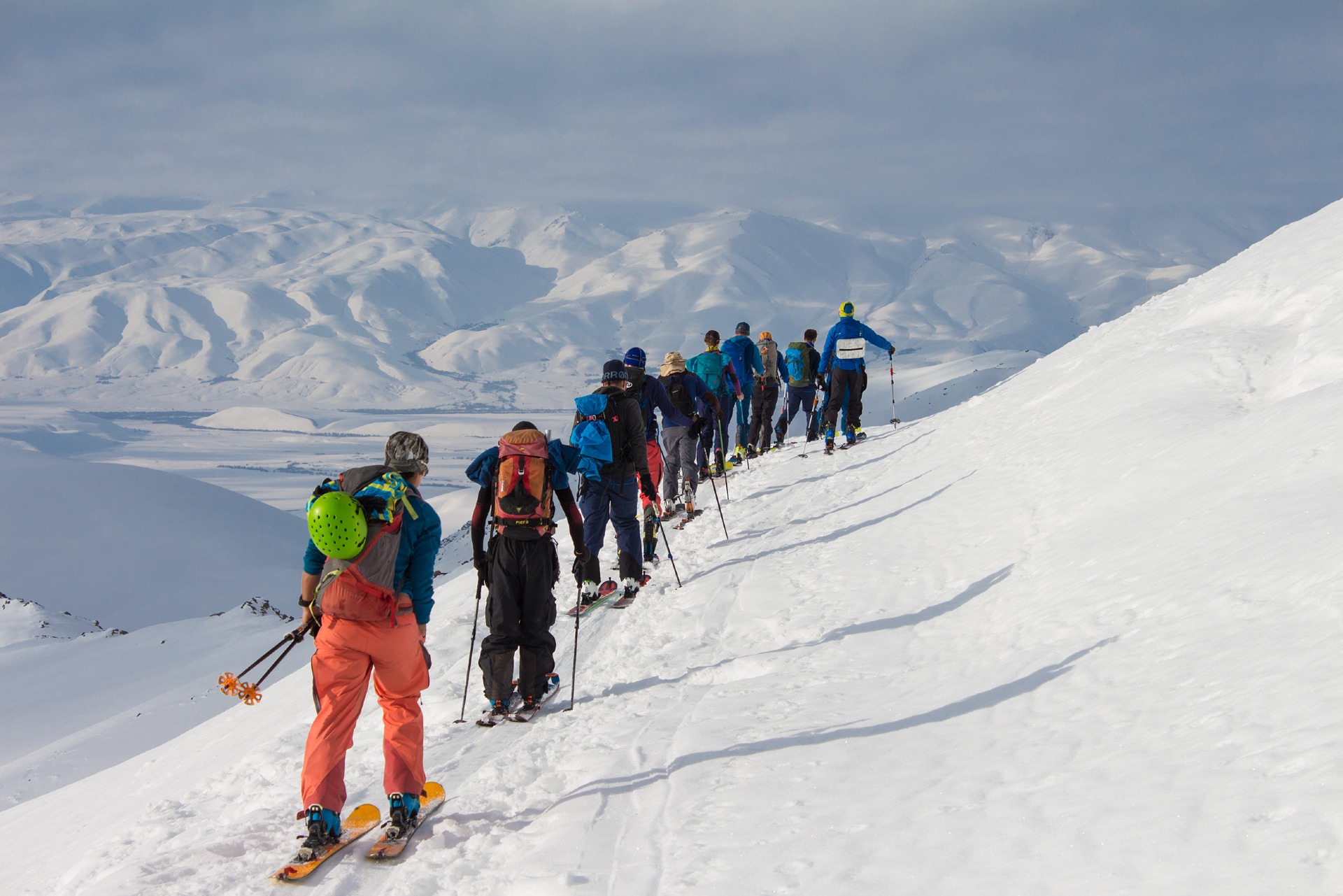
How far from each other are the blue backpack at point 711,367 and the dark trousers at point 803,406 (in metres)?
2.55

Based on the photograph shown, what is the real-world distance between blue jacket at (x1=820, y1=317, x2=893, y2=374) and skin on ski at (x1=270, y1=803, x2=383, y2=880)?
11328mm

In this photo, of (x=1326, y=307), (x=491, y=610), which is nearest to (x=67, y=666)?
(x=491, y=610)

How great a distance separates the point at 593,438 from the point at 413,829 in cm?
407

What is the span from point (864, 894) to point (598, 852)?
1231mm

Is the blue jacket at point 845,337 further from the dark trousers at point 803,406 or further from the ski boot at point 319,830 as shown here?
the ski boot at point 319,830

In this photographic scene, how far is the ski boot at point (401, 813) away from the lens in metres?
3.97

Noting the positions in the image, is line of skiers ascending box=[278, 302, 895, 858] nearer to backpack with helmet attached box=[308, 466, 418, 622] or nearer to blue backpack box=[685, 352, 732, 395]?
backpack with helmet attached box=[308, 466, 418, 622]

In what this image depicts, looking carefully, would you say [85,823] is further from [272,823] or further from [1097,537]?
[1097,537]

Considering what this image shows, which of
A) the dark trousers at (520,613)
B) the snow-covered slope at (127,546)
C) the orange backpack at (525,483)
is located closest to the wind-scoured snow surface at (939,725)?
the dark trousers at (520,613)

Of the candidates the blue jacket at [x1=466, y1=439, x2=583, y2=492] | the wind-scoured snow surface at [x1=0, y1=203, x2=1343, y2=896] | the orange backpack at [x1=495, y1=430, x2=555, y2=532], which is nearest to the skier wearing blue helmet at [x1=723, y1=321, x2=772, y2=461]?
the wind-scoured snow surface at [x1=0, y1=203, x2=1343, y2=896]

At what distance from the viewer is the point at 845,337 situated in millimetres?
14508

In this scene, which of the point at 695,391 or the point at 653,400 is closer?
the point at 653,400

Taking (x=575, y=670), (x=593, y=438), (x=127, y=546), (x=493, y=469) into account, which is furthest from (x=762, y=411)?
(x=127, y=546)

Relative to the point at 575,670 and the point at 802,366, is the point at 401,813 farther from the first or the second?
the point at 802,366
